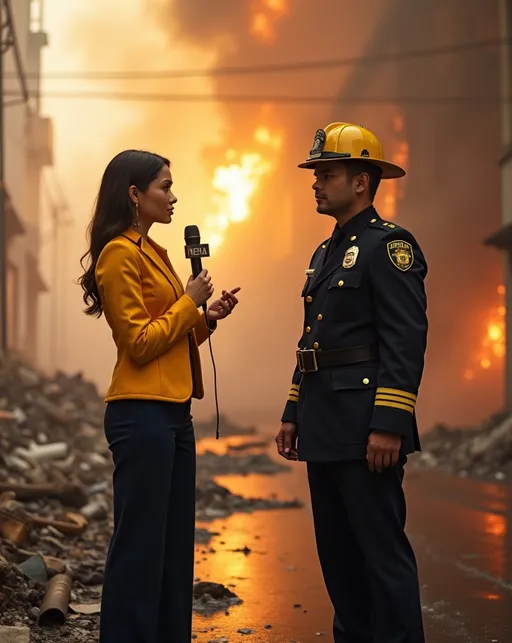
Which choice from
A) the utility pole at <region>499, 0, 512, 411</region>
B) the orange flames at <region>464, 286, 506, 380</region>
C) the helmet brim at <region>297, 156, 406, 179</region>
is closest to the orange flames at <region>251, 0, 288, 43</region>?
the orange flames at <region>464, 286, 506, 380</region>

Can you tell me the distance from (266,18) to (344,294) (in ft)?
127

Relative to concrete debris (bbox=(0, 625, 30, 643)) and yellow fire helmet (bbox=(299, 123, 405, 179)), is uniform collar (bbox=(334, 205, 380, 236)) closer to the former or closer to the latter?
yellow fire helmet (bbox=(299, 123, 405, 179))

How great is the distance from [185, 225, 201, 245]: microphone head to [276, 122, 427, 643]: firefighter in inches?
19.3

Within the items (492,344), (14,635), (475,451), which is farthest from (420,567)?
(492,344)

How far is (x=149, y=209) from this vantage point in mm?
3656

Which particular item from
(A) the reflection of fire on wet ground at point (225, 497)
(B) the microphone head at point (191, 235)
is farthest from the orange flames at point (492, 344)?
(B) the microphone head at point (191, 235)

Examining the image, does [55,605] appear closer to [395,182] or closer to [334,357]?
[334,357]

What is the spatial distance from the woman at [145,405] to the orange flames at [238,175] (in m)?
34.7

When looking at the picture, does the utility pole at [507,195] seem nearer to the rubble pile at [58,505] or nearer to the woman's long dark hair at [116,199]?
the rubble pile at [58,505]

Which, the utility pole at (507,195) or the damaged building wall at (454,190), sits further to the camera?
the damaged building wall at (454,190)

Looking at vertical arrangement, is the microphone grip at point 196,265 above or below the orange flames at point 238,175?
below

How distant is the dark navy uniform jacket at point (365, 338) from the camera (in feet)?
11.3

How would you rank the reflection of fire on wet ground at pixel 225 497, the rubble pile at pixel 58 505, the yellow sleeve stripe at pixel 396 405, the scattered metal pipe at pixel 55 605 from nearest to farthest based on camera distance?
the yellow sleeve stripe at pixel 396 405
the scattered metal pipe at pixel 55 605
the rubble pile at pixel 58 505
the reflection of fire on wet ground at pixel 225 497

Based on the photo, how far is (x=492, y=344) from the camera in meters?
24.1
